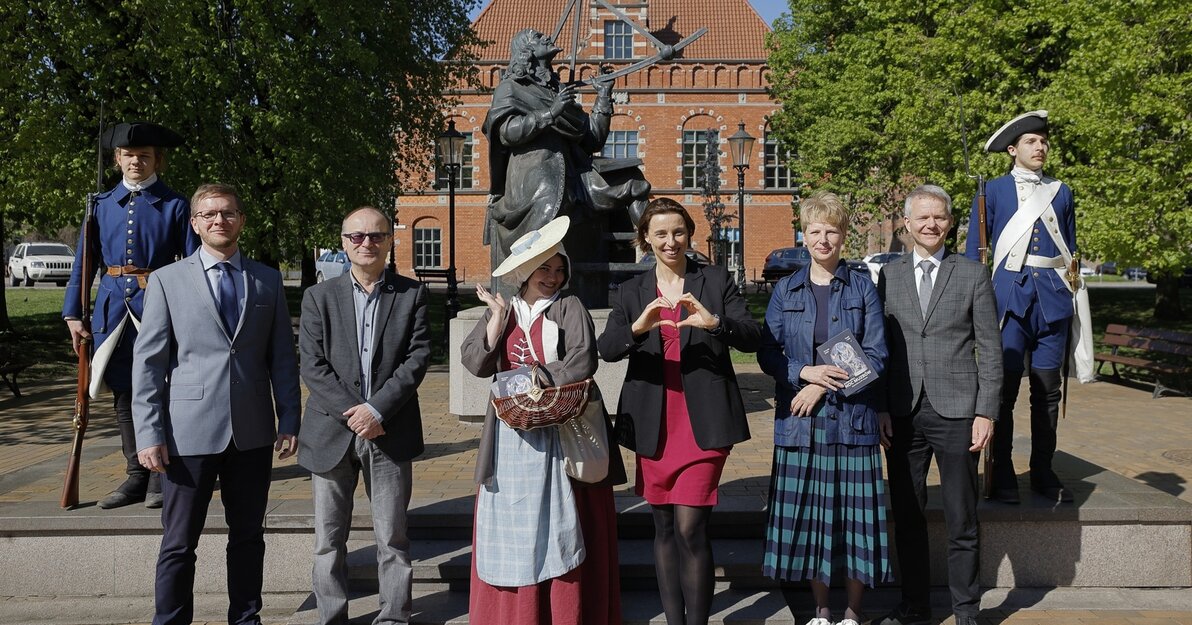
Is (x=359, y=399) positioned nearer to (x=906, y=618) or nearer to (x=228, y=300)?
(x=228, y=300)

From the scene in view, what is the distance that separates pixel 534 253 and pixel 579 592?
1410 mm

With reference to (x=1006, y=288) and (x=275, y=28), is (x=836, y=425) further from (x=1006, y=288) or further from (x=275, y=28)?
(x=275, y=28)

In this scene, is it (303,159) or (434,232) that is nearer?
(303,159)

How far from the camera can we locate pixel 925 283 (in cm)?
419

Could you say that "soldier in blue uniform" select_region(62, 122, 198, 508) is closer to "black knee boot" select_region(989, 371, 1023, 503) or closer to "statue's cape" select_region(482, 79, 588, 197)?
"statue's cape" select_region(482, 79, 588, 197)

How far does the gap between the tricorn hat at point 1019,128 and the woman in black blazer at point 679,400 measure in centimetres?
214

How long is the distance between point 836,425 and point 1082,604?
6.68 feet

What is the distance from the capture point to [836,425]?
388 cm

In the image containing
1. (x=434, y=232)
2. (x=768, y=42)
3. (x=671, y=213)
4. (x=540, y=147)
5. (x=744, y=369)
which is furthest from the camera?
(x=434, y=232)

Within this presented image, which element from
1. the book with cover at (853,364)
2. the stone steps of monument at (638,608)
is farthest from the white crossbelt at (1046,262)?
the stone steps of monument at (638,608)

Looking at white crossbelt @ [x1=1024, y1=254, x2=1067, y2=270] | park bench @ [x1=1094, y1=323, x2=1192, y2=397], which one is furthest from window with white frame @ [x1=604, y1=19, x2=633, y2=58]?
white crossbelt @ [x1=1024, y1=254, x2=1067, y2=270]

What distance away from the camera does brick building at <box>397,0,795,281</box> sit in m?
43.9

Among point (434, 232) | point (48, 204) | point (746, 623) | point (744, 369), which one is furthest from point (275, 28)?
point (434, 232)

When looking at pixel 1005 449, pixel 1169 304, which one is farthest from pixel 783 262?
pixel 1005 449
